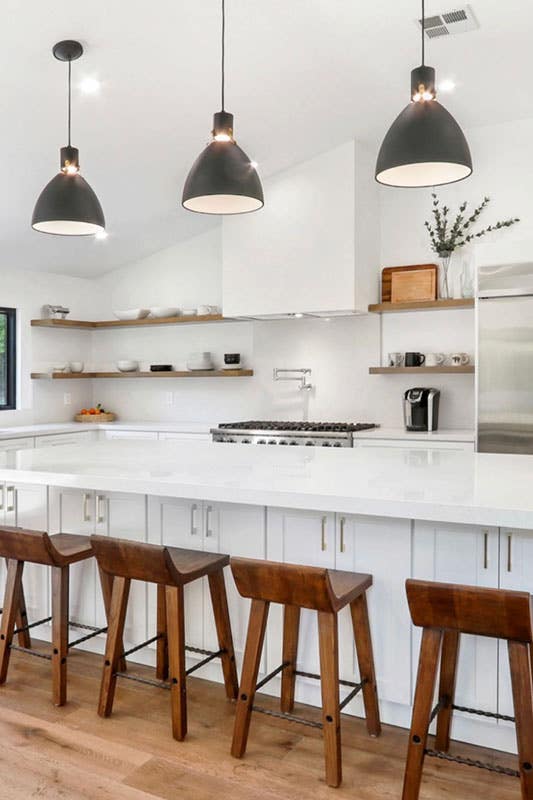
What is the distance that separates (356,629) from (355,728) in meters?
0.42

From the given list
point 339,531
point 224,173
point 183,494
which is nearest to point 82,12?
point 224,173

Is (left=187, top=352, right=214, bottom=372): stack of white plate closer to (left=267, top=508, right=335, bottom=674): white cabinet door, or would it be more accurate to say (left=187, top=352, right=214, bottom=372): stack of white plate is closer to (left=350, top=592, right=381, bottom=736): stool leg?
(left=267, top=508, right=335, bottom=674): white cabinet door

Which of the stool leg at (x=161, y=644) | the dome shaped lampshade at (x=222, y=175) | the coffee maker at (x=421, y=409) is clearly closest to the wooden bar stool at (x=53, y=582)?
the stool leg at (x=161, y=644)

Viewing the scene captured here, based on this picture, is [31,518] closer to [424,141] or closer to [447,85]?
[424,141]

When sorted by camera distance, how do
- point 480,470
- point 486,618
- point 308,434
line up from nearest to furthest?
point 486,618, point 480,470, point 308,434

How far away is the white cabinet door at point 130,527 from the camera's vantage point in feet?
9.96

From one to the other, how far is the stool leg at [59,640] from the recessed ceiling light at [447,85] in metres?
3.65

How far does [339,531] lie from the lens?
8.55 feet

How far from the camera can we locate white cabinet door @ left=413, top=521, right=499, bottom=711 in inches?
92.8

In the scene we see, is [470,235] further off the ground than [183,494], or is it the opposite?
[470,235]

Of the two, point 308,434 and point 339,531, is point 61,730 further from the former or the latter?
point 308,434

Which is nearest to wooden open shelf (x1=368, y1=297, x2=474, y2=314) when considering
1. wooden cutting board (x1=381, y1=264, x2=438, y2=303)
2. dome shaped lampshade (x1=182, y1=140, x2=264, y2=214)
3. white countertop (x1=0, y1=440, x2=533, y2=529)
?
wooden cutting board (x1=381, y1=264, x2=438, y2=303)

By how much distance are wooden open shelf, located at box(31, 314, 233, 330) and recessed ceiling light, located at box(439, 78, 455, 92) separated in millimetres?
2410

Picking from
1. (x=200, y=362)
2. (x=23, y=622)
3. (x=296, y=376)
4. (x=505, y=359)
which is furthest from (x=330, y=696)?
(x=200, y=362)
